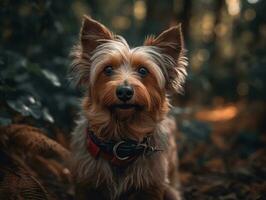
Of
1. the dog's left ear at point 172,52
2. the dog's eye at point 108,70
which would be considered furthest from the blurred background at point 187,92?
the dog's left ear at point 172,52

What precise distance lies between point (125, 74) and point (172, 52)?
76cm

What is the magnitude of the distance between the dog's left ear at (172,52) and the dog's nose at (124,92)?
87 centimetres

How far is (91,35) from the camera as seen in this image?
17.3 ft

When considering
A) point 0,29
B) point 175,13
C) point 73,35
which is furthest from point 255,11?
point 0,29

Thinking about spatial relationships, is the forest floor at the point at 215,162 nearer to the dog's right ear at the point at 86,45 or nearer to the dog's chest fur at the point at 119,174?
the dog's chest fur at the point at 119,174

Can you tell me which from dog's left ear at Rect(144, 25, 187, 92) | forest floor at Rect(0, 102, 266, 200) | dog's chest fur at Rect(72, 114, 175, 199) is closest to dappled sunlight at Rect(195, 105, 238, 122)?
forest floor at Rect(0, 102, 266, 200)

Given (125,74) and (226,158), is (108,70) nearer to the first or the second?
(125,74)

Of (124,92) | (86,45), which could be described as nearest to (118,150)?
(124,92)

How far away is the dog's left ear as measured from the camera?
5.29 m

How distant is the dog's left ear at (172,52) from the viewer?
5293mm

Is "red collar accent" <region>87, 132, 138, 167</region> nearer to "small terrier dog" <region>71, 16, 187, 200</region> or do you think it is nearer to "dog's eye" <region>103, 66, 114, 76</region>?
"small terrier dog" <region>71, 16, 187, 200</region>

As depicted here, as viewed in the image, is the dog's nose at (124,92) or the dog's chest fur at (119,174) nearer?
the dog's nose at (124,92)

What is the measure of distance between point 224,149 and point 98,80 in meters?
4.14

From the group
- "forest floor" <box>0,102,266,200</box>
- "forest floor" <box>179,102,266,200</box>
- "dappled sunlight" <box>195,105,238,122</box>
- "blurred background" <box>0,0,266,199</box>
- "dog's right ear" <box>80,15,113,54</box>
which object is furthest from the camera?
"dappled sunlight" <box>195,105,238,122</box>
